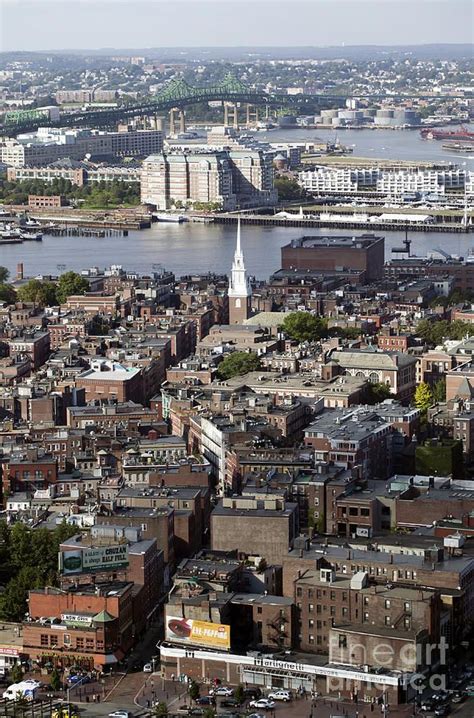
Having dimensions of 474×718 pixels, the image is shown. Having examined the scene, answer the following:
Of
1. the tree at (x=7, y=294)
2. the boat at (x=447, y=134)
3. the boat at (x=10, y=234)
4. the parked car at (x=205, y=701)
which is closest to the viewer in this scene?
the parked car at (x=205, y=701)

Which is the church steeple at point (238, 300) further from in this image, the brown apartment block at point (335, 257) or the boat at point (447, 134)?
the boat at point (447, 134)

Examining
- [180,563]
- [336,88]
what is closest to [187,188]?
[180,563]

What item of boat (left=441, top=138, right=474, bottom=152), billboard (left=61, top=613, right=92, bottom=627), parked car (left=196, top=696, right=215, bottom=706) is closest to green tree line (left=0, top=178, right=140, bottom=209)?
boat (left=441, top=138, right=474, bottom=152)

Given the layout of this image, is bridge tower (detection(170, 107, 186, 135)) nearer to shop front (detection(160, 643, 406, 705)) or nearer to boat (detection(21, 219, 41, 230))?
boat (detection(21, 219, 41, 230))

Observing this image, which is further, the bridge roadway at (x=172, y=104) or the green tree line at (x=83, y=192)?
the bridge roadway at (x=172, y=104)

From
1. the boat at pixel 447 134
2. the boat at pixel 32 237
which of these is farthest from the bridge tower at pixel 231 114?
the boat at pixel 32 237

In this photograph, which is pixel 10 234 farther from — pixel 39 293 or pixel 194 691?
pixel 194 691
